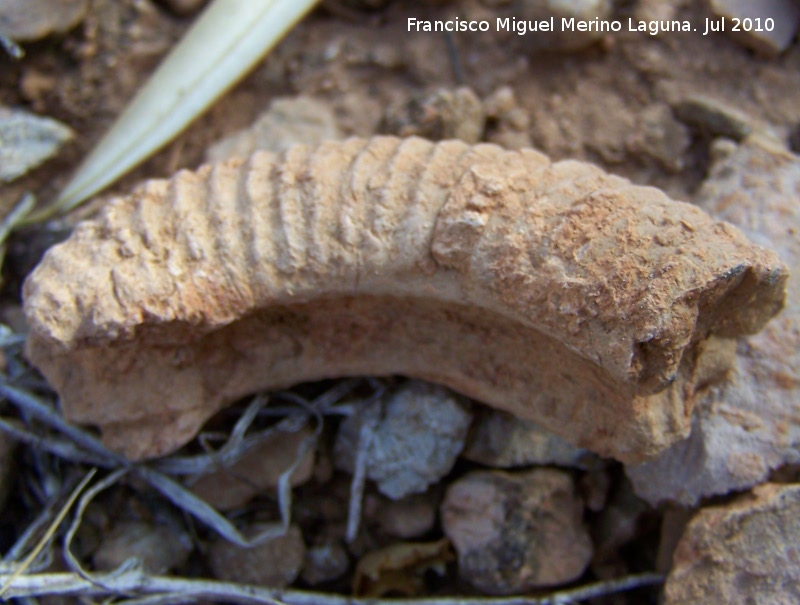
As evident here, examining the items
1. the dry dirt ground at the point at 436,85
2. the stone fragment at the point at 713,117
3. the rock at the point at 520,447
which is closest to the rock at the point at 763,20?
the dry dirt ground at the point at 436,85

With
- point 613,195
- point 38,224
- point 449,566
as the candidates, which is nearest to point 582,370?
point 613,195

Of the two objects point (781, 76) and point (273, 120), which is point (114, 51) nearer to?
point (273, 120)

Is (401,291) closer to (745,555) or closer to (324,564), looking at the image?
(324,564)

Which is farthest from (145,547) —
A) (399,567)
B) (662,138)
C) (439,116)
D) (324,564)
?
(662,138)

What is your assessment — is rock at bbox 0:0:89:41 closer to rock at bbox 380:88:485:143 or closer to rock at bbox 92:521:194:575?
rock at bbox 380:88:485:143

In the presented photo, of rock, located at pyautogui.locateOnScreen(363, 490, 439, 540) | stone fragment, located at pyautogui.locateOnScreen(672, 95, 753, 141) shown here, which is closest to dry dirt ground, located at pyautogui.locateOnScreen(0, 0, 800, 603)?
stone fragment, located at pyautogui.locateOnScreen(672, 95, 753, 141)

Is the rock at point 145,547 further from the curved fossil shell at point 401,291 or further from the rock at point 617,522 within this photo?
the rock at point 617,522
